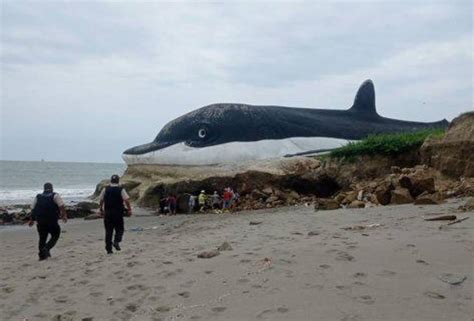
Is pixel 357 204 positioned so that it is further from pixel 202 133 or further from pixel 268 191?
pixel 202 133

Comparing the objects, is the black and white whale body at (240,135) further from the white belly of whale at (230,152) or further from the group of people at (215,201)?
the group of people at (215,201)

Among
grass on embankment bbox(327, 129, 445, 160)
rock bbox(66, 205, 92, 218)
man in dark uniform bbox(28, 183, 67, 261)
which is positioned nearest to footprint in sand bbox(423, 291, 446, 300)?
man in dark uniform bbox(28, 183, 67, 261)

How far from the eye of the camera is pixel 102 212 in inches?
350

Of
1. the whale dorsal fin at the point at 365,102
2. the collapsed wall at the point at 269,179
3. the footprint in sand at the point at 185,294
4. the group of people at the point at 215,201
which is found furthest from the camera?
the whale dorsal fin at the point at 365,102

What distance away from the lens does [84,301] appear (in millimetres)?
5453

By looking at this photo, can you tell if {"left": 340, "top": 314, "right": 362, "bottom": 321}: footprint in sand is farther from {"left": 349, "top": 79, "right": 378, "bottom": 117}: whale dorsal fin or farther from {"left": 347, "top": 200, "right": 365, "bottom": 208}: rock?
{"left": 349, "top": 79, "right": 378, "bottom": 117}: whale dorsal fin

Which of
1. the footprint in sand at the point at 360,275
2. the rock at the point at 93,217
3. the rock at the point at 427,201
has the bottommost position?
the rock at the point at 93,217

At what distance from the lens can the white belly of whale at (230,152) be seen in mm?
21578

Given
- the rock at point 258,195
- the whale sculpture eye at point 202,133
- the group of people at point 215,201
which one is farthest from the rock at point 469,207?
the whale sculpture eye at point 202,133

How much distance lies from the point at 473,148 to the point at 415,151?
15.5 ft

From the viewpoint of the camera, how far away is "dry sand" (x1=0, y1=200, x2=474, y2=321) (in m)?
4.37

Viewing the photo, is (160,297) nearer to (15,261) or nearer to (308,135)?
(15,261)

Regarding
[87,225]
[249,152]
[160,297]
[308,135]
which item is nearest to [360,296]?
[160,297]

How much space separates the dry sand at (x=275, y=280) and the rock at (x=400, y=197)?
8.84 feet
